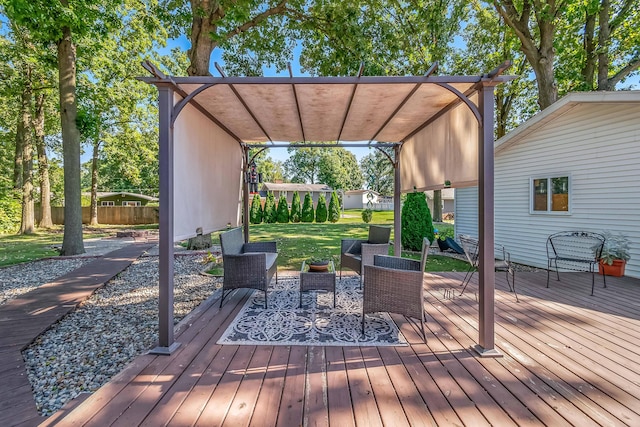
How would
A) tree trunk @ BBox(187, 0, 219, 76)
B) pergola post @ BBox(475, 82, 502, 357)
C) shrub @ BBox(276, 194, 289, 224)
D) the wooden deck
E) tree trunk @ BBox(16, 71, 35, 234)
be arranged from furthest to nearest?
1. shrub @ BBox(276, 194, 289, 224)
2. tree trunk @ BBox(16, 71, 35, 234)
3. tree trunk @ BBox(187, 0, 219, 76)
4. pergola post @ BBox(475, 82, 502, 357)
5. the wooden deck

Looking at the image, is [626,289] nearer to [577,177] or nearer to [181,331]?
[577,177]

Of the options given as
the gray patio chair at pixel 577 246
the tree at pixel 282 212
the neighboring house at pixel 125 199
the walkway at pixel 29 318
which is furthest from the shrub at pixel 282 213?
the gray patio chair at pixel 577 246

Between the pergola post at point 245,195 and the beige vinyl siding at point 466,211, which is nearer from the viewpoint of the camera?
the pergola post at point 245,195

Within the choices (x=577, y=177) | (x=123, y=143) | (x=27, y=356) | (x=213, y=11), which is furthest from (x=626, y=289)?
(x=123, y=143)

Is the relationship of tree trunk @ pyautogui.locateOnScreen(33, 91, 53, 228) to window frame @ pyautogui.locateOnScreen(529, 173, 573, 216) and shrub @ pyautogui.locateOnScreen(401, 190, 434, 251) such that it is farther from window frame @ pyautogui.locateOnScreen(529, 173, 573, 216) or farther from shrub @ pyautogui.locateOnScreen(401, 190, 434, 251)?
window frame @ pyautogui.locateOnScreen(529, 173, 573, 216)

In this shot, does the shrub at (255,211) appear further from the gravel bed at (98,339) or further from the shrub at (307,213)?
the gravel bed at (98,339)

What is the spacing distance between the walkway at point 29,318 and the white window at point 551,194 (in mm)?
8987

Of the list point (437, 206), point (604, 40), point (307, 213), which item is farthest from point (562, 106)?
point (307, 213)

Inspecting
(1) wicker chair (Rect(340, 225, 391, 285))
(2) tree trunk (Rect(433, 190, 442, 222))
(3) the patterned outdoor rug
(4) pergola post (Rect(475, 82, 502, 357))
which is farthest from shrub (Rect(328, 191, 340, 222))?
(4) pergola post (Rect(475, 82, 502, 357))

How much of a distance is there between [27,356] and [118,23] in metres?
8.40

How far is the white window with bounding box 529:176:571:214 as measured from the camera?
6.67 metres

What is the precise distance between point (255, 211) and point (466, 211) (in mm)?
14206

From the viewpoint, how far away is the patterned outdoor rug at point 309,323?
10.1 ft

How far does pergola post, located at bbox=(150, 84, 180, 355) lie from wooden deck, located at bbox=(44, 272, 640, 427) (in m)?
0.21
